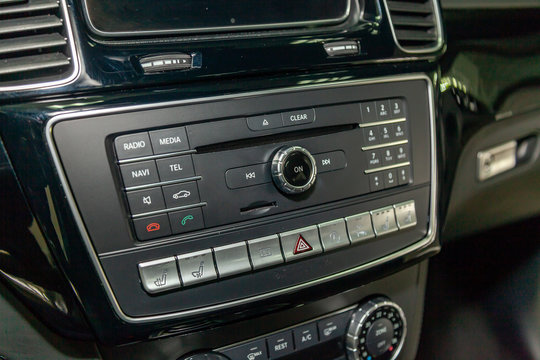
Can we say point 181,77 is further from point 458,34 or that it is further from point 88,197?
point 458,34

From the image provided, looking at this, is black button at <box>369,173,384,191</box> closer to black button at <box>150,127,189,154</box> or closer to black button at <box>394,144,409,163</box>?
black button at <box>394,144,409,163</box>

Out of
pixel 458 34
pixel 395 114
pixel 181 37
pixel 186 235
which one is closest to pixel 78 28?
pixel 181 37

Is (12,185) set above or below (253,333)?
above

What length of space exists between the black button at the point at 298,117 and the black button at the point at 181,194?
134mm

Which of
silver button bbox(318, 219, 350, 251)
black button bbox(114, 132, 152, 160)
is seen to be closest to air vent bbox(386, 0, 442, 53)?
silver button bbox(318, 219, 350, 251)

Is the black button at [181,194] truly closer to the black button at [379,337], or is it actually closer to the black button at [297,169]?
the black button at [297,169]

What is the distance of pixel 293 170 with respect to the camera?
→ 57 centimetres

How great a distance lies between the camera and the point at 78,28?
503 mm

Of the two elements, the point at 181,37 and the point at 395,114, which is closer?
the point at 181,37

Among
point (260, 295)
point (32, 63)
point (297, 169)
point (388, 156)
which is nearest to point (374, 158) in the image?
point (388, 156)

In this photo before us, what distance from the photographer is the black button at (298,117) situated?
579 millimetres

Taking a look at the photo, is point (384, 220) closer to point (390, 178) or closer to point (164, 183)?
point (390, 178)

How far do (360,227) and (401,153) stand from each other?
120 millimetres

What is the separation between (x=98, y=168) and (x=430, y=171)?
0.45 m
